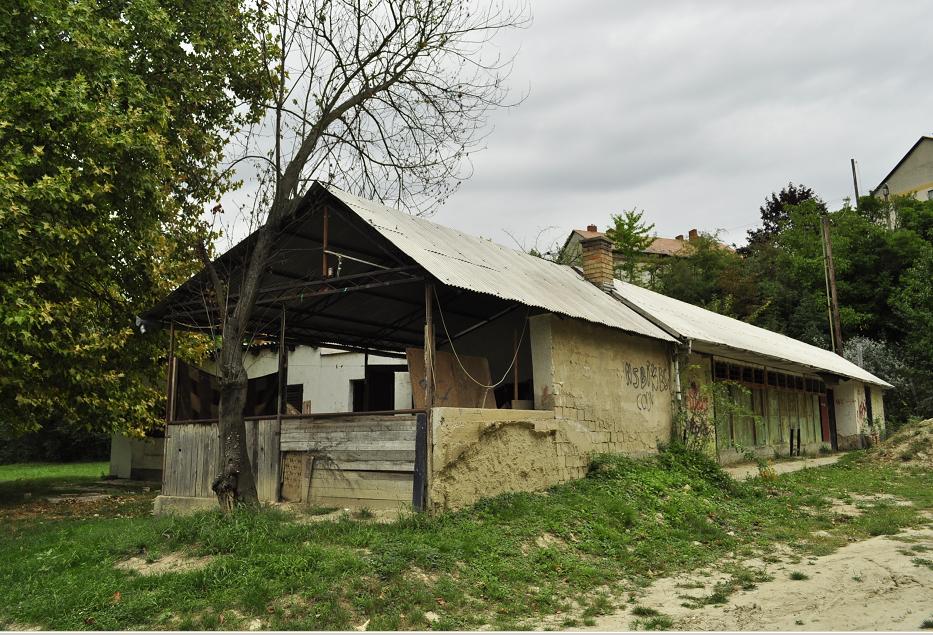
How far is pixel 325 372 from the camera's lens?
21.9 m

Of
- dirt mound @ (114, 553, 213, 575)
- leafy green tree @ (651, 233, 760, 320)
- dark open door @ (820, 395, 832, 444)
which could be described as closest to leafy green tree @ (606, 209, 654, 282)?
leafy green tree @ (651, 233, 760, 320)

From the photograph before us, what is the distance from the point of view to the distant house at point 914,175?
156ft

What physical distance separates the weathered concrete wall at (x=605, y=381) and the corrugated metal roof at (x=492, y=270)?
1.36ft

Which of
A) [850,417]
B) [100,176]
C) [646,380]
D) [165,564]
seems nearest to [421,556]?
[165,564]

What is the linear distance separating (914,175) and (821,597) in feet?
172

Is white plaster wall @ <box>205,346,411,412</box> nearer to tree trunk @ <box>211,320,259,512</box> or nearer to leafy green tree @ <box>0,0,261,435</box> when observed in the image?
leafy green tree @ <box>0,0,261,435</box>

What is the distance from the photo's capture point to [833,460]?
2014 cm

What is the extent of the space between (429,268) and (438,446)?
2263 mm

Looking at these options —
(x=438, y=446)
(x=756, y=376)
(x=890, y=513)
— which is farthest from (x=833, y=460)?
(x=438, y=446)

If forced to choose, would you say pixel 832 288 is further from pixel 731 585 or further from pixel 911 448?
pixel 731 585

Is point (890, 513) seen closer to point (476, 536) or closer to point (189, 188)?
point (476, 536)

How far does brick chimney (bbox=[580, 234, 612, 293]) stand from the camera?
16.8 m

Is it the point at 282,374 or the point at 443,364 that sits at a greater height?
the point at 443,364

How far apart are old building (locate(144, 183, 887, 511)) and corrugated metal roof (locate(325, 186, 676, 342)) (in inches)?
2.4
